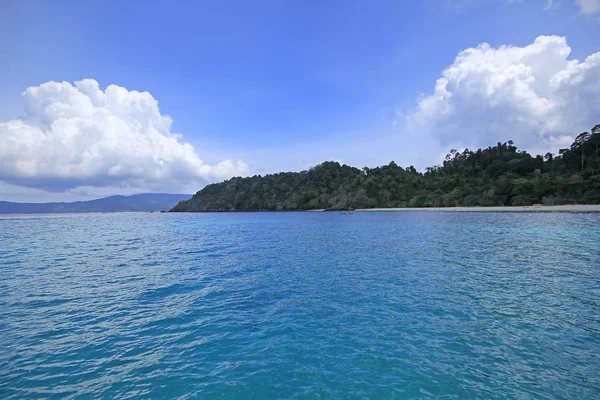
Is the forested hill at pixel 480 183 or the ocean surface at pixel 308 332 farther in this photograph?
the forested hill at pixel 480 183

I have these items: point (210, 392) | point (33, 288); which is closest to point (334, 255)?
point (210, 392)

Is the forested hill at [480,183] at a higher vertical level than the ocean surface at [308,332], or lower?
higher

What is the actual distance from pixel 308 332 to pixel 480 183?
5420 inches

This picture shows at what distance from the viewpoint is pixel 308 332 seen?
30.3 feet

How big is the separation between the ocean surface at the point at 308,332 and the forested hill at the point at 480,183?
94.7 metres

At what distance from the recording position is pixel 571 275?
15.1 m

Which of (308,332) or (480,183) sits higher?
(480,183)

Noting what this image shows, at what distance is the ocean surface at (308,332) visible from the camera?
6434 mm

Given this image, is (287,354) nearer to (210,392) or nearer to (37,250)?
(210,392)

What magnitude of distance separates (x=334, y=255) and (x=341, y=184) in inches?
6742

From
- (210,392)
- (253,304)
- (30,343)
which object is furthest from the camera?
(253,304)

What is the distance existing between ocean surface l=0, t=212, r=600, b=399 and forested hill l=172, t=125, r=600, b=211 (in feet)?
311

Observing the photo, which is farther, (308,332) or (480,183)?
(480,183)

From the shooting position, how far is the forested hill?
88.5 m
